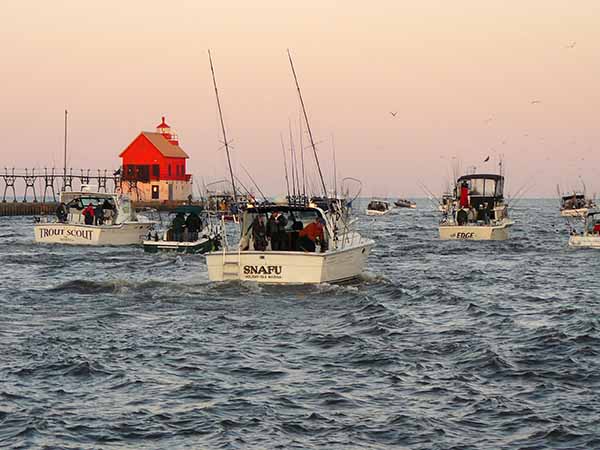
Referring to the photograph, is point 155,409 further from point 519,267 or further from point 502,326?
point 519,267

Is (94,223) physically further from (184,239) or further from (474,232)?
(474,232)

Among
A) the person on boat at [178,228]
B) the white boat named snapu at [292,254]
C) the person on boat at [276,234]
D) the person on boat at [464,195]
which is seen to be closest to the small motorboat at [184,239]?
the person on boat at [178,228]

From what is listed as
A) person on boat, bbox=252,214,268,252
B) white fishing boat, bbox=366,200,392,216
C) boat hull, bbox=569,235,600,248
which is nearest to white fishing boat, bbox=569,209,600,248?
boat hull, bbox=569,235,600,248

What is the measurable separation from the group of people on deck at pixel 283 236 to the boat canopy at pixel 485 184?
35379 mm

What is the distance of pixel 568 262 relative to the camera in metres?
41.2

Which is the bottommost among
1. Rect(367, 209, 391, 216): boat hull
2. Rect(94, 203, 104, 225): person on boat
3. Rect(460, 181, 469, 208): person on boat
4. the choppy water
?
the choppy water

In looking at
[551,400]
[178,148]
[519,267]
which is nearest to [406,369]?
[551,400]

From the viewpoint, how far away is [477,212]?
59.2 meters

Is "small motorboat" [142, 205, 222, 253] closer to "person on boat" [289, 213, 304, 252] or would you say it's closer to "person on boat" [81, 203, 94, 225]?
"person on boat" [81, 203, 94, 225]

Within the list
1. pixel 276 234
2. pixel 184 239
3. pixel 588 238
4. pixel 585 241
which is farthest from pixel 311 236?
pixel 585 241

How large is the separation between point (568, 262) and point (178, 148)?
3238 inches

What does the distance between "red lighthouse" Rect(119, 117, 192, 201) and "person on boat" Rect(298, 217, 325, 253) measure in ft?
293

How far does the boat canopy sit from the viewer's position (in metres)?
61.4

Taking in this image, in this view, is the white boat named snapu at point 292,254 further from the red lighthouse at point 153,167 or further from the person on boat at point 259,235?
the red lighthouse at point 153,167
